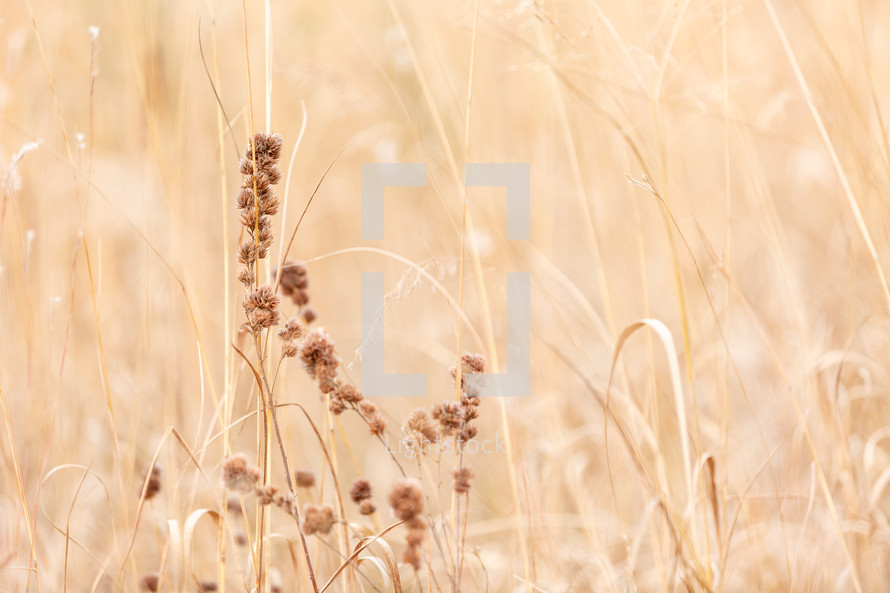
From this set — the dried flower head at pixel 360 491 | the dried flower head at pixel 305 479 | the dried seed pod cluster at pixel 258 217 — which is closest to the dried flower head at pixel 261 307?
the dried seed pod cluster at pixel 258 217

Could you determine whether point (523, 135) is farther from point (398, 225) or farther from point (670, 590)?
point (670, 590)

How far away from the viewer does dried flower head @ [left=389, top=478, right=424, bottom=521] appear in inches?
23.5

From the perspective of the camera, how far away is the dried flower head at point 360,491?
75 centimetres

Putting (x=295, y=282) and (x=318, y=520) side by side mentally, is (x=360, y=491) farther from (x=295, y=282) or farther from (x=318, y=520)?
(x=295, y=282)

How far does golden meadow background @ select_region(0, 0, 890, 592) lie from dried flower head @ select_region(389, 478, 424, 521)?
0.34 m

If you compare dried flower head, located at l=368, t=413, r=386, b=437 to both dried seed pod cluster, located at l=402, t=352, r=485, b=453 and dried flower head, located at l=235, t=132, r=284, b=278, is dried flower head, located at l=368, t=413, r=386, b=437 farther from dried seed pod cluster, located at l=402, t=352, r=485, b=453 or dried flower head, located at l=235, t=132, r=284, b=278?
dried flower head, located at l=235, t=132, r=284, b=278

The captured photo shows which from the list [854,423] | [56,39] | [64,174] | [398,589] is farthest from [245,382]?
[854,423]

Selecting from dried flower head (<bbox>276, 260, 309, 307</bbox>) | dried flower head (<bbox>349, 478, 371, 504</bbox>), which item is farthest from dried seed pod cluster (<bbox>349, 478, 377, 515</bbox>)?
dried flower head (<bbox>276, 260, 309, 307</bbox>)

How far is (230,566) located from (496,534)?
2.04 feet

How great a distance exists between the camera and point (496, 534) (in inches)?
63.2

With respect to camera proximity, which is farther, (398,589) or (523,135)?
(523,135)

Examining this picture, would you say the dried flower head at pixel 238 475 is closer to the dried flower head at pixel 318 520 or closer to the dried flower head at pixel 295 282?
the dried flower head at pixel 318 520

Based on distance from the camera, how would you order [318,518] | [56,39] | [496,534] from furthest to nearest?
[56,39] < [496,534] < [318,518]

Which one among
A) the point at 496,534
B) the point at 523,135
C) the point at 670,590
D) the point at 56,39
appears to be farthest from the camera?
the point at 523,135
